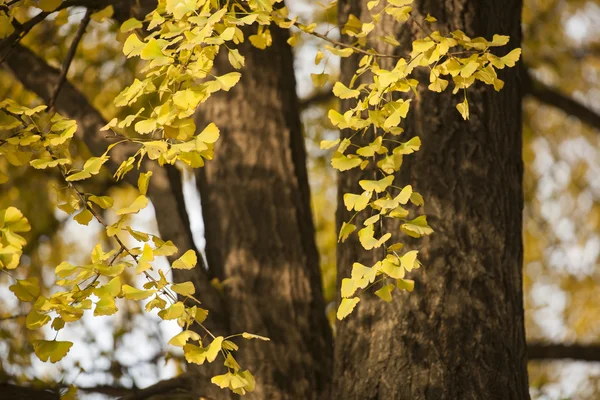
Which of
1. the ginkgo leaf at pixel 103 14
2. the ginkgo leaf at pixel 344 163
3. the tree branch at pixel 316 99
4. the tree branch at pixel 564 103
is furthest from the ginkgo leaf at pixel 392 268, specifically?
the tree branch at pixel 316 99

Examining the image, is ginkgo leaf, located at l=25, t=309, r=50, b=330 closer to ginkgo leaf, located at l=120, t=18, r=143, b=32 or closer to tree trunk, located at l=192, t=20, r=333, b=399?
ginkgo leaf, located at l=120, t=18, r=143, b=32

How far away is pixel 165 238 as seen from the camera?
2.86 meters

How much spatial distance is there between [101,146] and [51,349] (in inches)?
52.4

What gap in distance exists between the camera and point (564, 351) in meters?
3.81

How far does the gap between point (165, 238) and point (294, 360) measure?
0.70 meters

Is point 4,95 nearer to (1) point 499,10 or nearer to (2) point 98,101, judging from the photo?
(2) point 98,101

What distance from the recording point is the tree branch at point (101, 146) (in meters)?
2.86

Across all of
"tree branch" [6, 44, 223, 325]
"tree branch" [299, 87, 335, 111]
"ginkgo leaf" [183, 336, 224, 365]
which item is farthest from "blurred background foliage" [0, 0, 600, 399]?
"ginkgo leaf" [183, 336, 224, 365]

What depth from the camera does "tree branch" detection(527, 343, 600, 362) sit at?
3676 mm

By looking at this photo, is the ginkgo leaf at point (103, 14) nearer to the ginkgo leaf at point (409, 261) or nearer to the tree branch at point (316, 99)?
the ginkgo leaf at point (409, 261)

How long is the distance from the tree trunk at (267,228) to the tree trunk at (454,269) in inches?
12.4

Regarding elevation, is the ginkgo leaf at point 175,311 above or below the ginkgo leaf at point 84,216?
below

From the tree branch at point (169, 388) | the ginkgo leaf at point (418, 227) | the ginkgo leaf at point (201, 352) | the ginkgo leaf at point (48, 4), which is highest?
the ginkgo leaf at point (48, 4)

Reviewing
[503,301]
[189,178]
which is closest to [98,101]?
[189,178]
